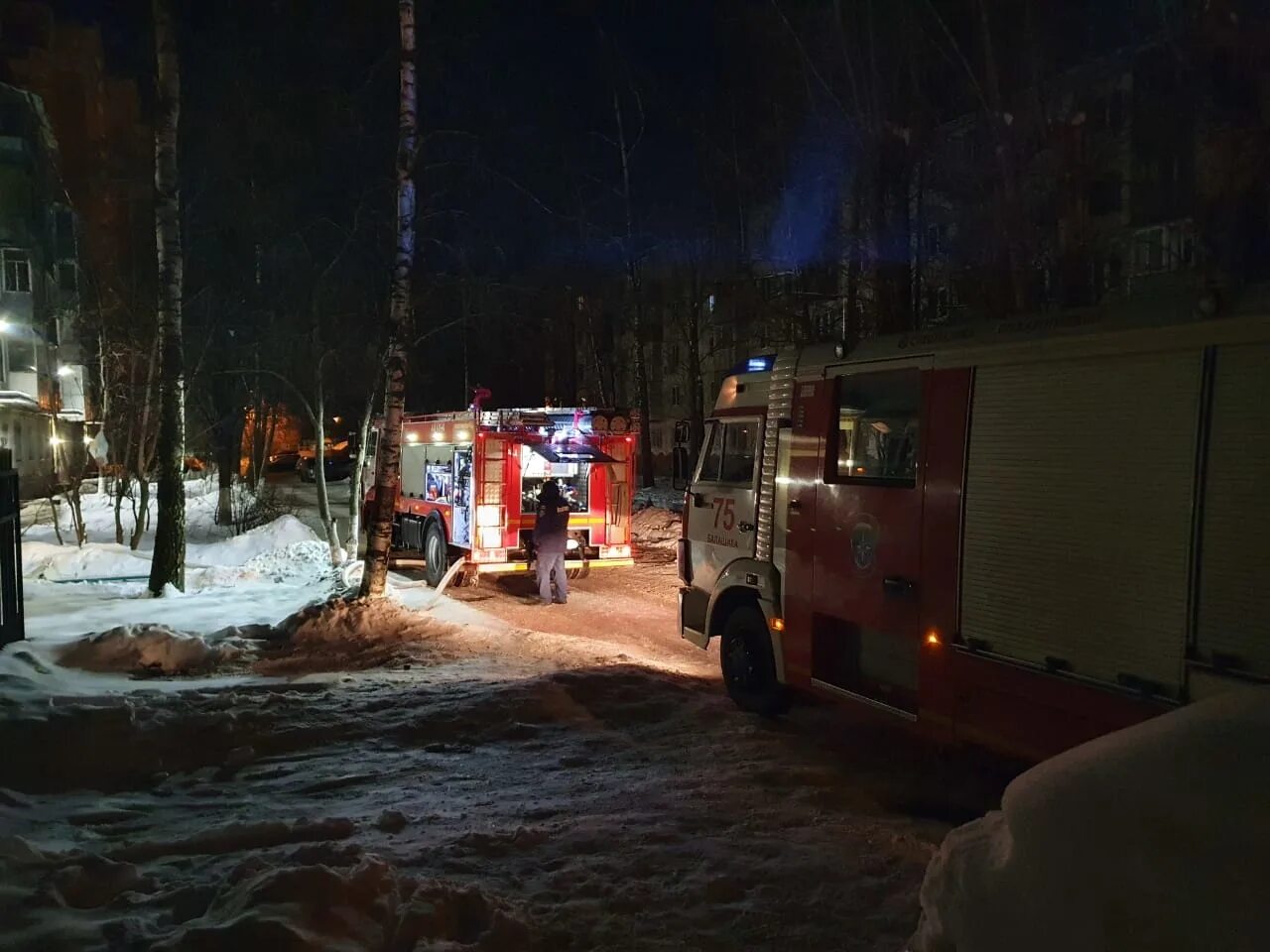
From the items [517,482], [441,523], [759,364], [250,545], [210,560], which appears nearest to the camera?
[759,364]

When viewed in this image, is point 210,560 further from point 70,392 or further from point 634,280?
point 70,392

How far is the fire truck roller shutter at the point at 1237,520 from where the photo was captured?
4.06 meters

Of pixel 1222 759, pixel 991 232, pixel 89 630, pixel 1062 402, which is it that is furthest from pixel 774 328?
pixel 1222 759

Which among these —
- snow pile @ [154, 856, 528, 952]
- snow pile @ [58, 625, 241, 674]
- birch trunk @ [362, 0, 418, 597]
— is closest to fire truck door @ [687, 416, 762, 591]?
snow pile @ [154, 856, 528, 952]

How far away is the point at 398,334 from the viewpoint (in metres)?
11.7

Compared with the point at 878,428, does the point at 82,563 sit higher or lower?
lower

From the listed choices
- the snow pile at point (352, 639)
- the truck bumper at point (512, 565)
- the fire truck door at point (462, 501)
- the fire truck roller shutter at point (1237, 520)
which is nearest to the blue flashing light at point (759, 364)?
the fire truck roller shutter at point (1237, 520)

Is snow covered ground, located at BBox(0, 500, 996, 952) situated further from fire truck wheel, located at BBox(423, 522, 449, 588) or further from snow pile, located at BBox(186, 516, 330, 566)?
snow pile, located at BBox(186, 516, 330, 566)

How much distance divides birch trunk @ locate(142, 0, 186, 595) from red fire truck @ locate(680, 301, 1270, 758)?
8.63 metres

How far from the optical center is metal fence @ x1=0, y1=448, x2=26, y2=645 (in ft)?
25.9

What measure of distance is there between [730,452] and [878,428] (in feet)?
6.31

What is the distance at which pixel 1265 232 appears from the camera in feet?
41.4

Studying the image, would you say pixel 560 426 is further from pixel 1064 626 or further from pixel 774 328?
pixel 774 328

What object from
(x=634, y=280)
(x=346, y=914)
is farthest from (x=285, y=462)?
(x=346, y=914)
